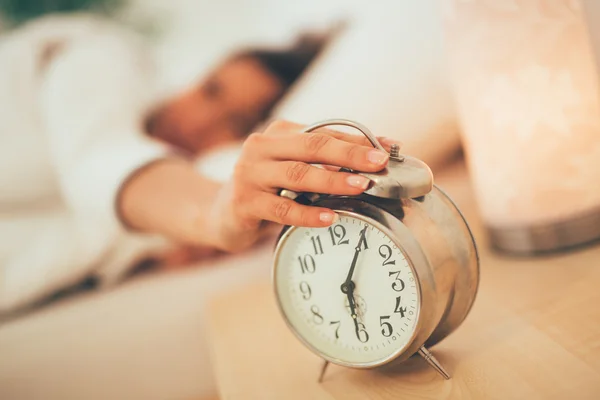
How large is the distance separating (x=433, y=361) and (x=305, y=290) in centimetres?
15

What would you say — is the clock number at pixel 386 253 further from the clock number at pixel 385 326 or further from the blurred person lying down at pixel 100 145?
the blurred person lying down at pixel 100 145

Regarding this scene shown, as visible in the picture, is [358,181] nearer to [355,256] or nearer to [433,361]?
[355,256]

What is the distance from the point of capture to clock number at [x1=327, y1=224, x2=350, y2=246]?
1.76 feet

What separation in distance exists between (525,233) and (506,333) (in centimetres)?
22

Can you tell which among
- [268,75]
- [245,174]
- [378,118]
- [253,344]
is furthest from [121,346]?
[268,75]

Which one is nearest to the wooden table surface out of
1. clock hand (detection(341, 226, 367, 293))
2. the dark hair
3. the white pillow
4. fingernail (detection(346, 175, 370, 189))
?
clock hand (detection(341, 226, 367, 293))

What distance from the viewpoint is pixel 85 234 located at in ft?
3.58

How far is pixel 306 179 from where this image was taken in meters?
0.52

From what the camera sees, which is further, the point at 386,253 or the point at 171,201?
the point at 171,201

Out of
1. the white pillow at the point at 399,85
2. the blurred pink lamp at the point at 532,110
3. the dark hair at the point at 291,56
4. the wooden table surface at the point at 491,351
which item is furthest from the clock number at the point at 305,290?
the dark hair at the point at 291,56

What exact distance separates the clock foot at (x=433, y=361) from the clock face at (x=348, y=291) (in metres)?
0.03

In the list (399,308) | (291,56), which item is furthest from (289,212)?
(291,56)

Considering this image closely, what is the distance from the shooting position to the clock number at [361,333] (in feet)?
1.81

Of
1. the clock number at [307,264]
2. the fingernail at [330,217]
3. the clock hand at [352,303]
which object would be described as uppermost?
the fingernail at [330,217]
